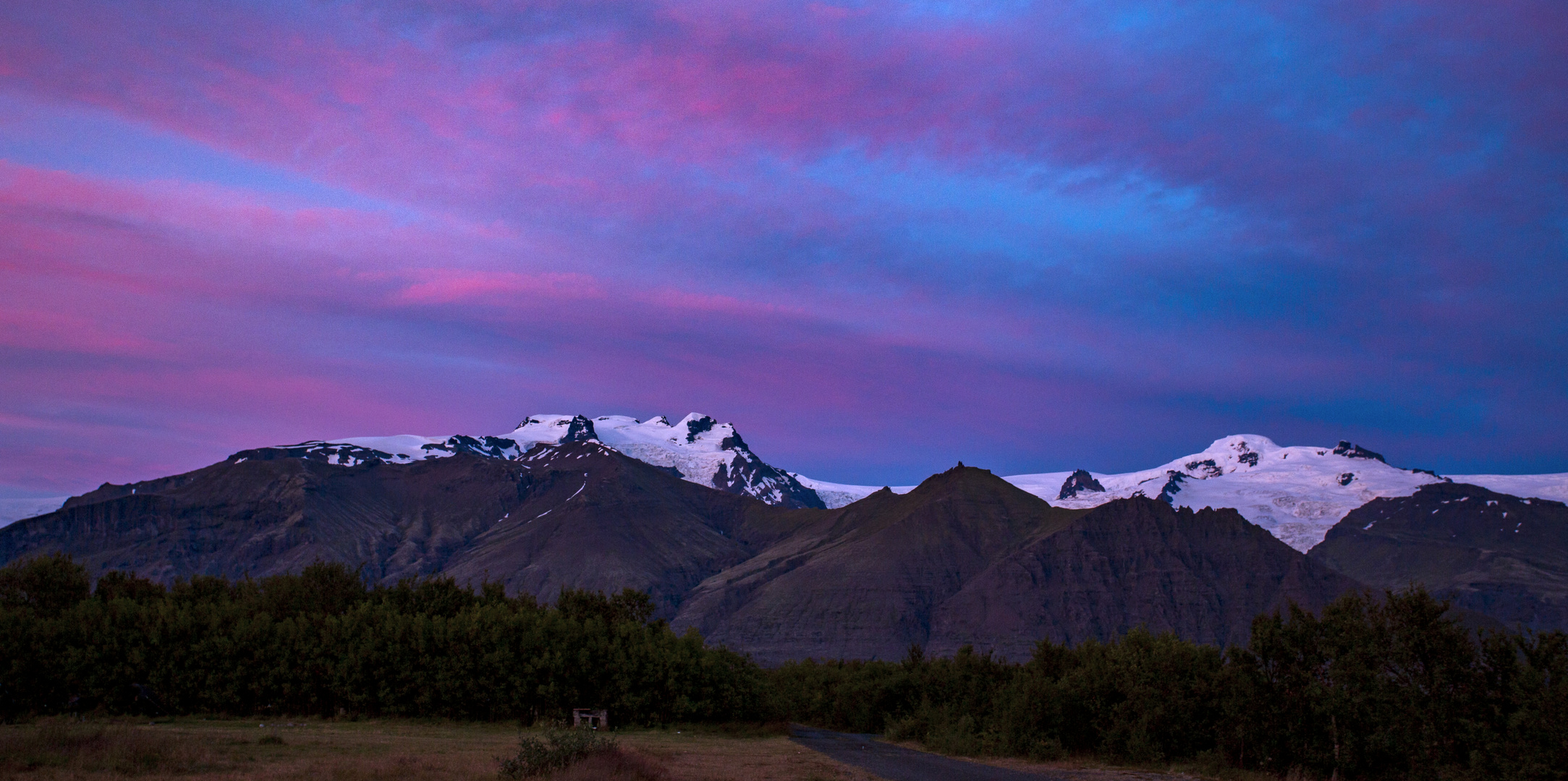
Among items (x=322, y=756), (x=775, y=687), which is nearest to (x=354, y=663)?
(x=322, y=756)

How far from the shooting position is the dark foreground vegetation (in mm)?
26875

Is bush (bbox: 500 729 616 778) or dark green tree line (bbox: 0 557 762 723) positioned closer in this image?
bush (bbox: 500 729 616 778)

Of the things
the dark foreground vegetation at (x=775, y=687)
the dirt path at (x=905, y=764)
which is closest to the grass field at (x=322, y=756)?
the dirt path at (x=905, y=764)

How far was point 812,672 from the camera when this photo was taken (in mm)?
75312

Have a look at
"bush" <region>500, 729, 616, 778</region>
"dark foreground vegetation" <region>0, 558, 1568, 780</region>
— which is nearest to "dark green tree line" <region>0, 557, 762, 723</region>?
"dark foreground vegetation" <region>0, 558, 1568, 780</region>

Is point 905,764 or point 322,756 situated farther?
point 905,764

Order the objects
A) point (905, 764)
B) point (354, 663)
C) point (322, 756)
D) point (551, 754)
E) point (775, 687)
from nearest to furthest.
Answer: point (551, 754) < point (322, 756) < point (905, 764) < point (354, 663) < point (775, 687)

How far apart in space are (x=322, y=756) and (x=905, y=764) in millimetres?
16936

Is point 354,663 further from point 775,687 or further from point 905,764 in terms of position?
point 775,687

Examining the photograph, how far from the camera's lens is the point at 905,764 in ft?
116

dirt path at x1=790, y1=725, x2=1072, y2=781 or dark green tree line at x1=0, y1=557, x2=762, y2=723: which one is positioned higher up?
dark green tree line at x1=0, y1=557, x2=762, y2=723

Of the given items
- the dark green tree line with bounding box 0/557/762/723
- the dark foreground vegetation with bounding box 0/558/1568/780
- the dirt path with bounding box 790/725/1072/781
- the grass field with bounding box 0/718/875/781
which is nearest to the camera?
the grass field with bounding box 0/718/875/781

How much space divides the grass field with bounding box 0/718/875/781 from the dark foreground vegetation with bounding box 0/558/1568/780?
5762 millimetres

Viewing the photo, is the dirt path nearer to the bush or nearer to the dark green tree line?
the dark green tree line
